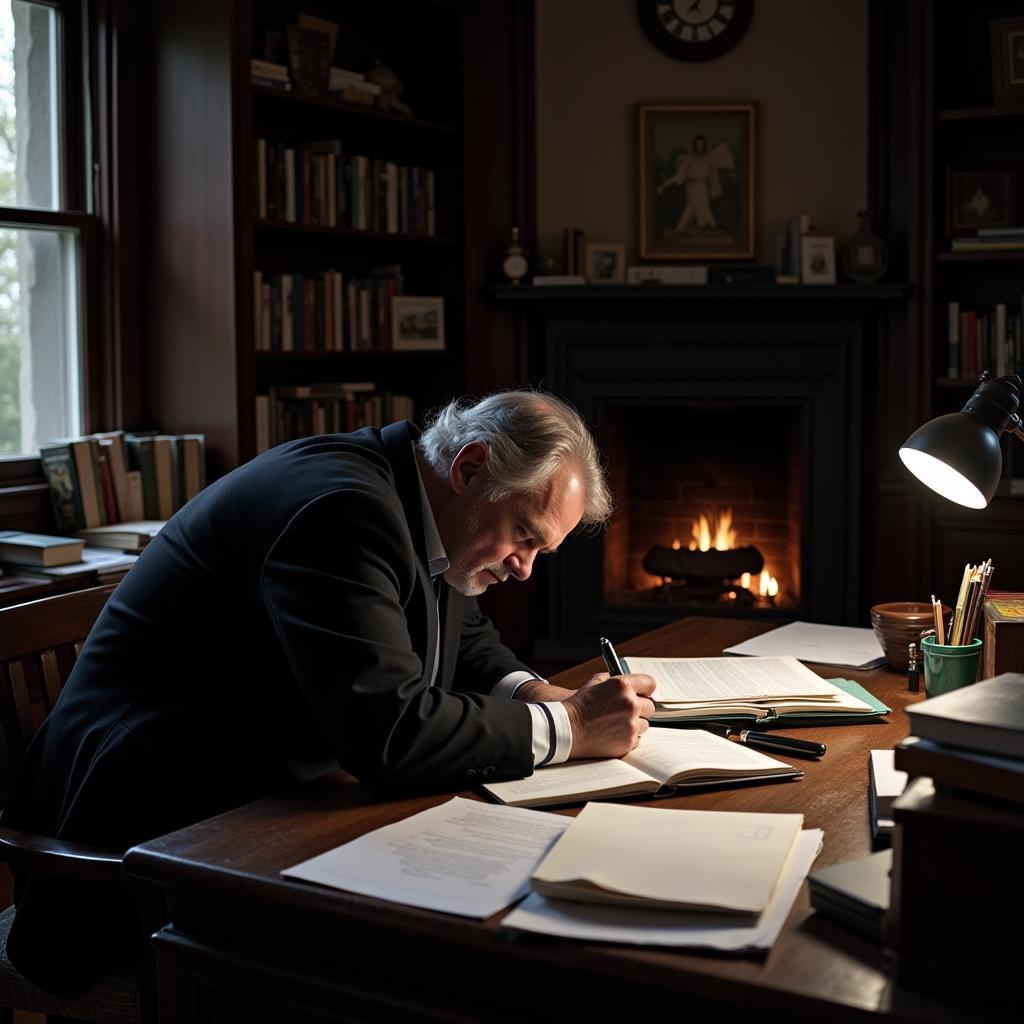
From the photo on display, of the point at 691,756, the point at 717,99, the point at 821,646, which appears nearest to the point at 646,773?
the point at 691,756

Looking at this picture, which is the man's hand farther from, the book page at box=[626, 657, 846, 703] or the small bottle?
the small bottle

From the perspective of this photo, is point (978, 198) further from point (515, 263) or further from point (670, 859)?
point (670, 859)

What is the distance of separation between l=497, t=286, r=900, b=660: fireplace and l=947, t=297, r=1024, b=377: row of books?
251 millimetres

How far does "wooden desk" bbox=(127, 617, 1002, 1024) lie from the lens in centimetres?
105

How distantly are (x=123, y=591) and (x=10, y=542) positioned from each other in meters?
1.67

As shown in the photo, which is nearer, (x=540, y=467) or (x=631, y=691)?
(x=631, y=691)

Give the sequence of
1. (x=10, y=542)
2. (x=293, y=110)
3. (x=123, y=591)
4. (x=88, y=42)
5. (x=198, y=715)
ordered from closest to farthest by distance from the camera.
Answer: (x=198, y=715)
(x=123, y=591)
(x=10, y=542)
(x=88, y=42)
(x=293, y=110)

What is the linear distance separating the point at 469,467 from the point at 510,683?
41 centimetres

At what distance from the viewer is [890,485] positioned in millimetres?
4512

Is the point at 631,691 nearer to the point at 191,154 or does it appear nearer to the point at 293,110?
the point at 191,154

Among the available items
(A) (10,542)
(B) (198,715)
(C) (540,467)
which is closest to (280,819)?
(B) (198,715)

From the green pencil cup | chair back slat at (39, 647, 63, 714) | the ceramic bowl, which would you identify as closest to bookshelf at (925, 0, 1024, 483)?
the ceramic bowl

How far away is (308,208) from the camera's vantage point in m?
4.27

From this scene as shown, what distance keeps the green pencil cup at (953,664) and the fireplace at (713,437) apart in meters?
2.78
